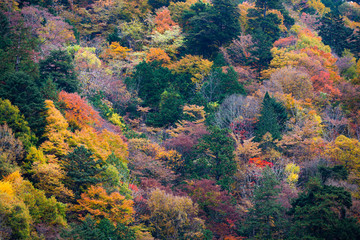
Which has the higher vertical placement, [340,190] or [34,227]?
[340,190]

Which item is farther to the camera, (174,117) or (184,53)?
(184,53)

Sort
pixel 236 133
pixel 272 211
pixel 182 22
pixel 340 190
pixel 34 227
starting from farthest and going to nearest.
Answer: pixel 182 22
pixel 236 133
pixel 272 211
pixel 340 190
pixel 34 227

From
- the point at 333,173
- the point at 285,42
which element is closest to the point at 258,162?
the point at 333,173

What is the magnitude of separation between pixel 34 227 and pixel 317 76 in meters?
33.7

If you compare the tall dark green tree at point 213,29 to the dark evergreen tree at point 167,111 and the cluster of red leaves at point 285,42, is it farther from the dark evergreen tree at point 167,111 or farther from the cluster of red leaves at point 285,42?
the dark evergreen tree at point 167,111

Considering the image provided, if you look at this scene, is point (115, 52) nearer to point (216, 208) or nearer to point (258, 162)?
point (258, 162)

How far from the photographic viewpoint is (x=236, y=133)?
130 ft

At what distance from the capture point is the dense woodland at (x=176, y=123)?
25.1 meters

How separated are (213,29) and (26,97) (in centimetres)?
2902

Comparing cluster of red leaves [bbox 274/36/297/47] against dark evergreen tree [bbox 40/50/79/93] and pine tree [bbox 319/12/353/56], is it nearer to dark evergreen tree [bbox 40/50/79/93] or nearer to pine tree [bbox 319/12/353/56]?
pine tree [bbox 319/12/353/56]

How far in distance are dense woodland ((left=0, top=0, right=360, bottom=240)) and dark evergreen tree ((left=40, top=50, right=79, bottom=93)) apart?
5.0 inches

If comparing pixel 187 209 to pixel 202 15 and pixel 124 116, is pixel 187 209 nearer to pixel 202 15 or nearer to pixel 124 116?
pixel 124 116

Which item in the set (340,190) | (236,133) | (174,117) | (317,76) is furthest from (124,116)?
(340,190)

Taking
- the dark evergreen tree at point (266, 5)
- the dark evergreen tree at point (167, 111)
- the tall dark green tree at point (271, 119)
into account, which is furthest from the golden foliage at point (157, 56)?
the tall dark green tree at point (271, 119)
